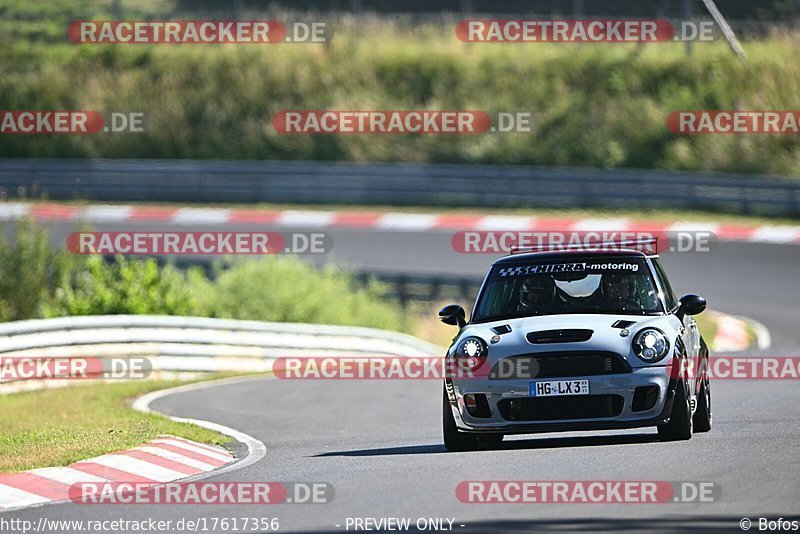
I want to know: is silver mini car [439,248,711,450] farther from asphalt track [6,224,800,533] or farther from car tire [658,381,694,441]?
asphalt track [6,224,800,533]

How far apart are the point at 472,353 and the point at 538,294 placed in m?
1.13

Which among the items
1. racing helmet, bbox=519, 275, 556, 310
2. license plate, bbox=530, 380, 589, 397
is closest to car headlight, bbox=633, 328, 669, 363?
license plate, bbox=530, 380, 589, 397

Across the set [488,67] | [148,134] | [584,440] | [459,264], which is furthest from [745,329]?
[148,134]

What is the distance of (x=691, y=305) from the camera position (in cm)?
1094

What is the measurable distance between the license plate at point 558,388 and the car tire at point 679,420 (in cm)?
66

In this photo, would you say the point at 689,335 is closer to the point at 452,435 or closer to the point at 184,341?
the point at 452,435

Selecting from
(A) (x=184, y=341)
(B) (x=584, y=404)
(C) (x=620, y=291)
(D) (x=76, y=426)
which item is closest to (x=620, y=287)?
(C) (x=620, y=291)

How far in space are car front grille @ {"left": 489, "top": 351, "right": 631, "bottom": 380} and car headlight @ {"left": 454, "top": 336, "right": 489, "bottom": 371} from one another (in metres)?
0.31

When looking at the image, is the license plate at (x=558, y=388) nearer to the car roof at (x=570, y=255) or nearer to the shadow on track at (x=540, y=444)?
the shadow on track at (x=540, y=444)

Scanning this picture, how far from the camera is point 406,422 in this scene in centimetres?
1386

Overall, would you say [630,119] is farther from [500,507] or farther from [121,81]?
[500,507]

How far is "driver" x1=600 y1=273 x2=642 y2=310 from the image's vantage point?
1116 cm

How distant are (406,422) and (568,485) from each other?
541 cm

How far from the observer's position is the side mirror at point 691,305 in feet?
35.7
